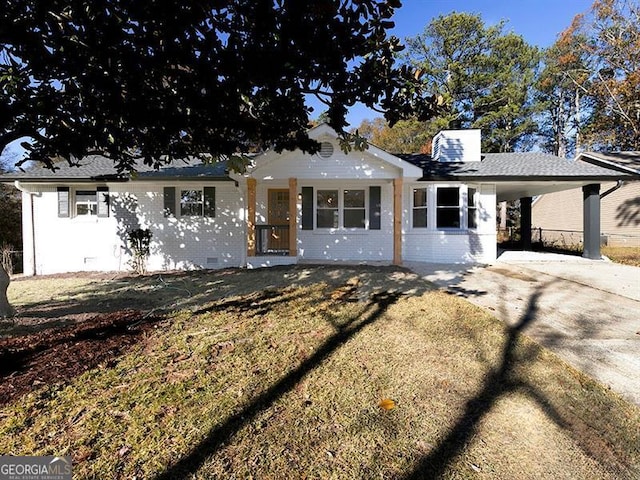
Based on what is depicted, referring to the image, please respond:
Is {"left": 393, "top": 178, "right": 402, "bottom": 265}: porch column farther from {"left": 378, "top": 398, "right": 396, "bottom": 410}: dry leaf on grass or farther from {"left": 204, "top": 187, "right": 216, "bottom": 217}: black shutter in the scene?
{"left": 378, "top": 398, "right": 396, "bottom": 410}: dry leaf on grass

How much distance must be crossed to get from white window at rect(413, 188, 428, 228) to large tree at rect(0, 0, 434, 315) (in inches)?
296

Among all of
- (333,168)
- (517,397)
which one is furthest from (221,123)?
(333,168)

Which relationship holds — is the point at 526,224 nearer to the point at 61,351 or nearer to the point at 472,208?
the point at 472,208

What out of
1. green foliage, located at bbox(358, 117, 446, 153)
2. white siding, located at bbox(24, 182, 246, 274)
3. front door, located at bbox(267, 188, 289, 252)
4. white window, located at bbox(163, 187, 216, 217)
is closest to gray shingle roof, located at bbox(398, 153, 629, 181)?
front door, located at bbox(267, 188, 289, 252)

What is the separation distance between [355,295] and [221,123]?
3.72 m

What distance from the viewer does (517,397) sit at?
2.96 meters

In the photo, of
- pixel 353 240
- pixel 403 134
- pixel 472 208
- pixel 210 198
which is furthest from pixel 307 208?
pixel 403 134

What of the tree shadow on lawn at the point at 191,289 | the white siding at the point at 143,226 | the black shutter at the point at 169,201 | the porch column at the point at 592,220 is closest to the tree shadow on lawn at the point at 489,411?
the tree shadow on lawn at the point at 191,289

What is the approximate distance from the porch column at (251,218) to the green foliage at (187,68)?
5.50 meters

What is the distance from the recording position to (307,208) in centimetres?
1161

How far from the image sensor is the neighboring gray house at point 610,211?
16.6 metres

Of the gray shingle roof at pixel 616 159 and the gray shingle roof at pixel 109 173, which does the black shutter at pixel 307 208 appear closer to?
the gray shingle roof at pixel 109 173

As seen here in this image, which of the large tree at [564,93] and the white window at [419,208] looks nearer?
the white window at [419,208]

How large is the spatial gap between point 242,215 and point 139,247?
10.9 ft
